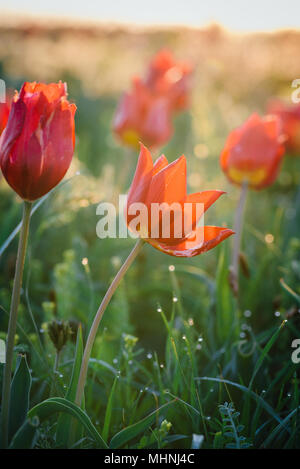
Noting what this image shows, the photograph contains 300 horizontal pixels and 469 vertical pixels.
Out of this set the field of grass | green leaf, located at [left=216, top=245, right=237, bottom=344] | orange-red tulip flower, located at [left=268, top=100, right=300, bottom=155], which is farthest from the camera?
orange-red tulip flower, located at [left=268, top=100, right=300, bottom=155]

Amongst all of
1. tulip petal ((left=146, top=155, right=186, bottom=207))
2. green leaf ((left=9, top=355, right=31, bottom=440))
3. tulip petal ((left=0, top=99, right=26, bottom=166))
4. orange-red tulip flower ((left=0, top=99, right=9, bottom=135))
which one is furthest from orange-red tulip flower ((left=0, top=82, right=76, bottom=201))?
orange-red tulip flower ((left=0, top=99, right=9, bottom=135))

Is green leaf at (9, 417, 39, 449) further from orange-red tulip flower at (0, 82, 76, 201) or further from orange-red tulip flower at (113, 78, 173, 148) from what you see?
orange-red tulip flower at (113, 78, 173, 148)

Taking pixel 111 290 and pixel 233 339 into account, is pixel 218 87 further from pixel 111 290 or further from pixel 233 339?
pixel 111 290

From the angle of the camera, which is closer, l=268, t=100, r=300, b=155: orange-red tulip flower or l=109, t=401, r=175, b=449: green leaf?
l=109, t=401, r=175, b=449: green leaf

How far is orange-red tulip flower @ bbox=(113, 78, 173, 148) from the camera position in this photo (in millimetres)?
1570

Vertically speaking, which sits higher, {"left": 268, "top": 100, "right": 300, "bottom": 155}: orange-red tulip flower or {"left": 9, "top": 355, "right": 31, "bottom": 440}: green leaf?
{"left": 268, "top": 100, "right": 300, "bottom": 155}: orange-red tulip flower

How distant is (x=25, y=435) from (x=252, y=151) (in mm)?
724

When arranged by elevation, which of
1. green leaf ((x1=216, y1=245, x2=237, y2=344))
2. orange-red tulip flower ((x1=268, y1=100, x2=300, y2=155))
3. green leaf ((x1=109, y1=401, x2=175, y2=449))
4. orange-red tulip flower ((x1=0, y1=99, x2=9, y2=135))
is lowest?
green leaf ((x1=109, y1=401, x2=175, y2=449))

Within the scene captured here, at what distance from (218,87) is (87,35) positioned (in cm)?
238

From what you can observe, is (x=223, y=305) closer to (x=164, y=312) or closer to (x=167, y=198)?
(x=164, y=312)

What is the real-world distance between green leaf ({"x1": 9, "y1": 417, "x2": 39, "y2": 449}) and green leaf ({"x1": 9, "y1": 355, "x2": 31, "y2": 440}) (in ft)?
0.12

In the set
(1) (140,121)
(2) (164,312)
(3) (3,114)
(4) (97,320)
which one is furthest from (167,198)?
(1) (140,121)

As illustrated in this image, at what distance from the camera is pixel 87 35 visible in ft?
17.4

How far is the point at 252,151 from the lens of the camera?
3.34ft
